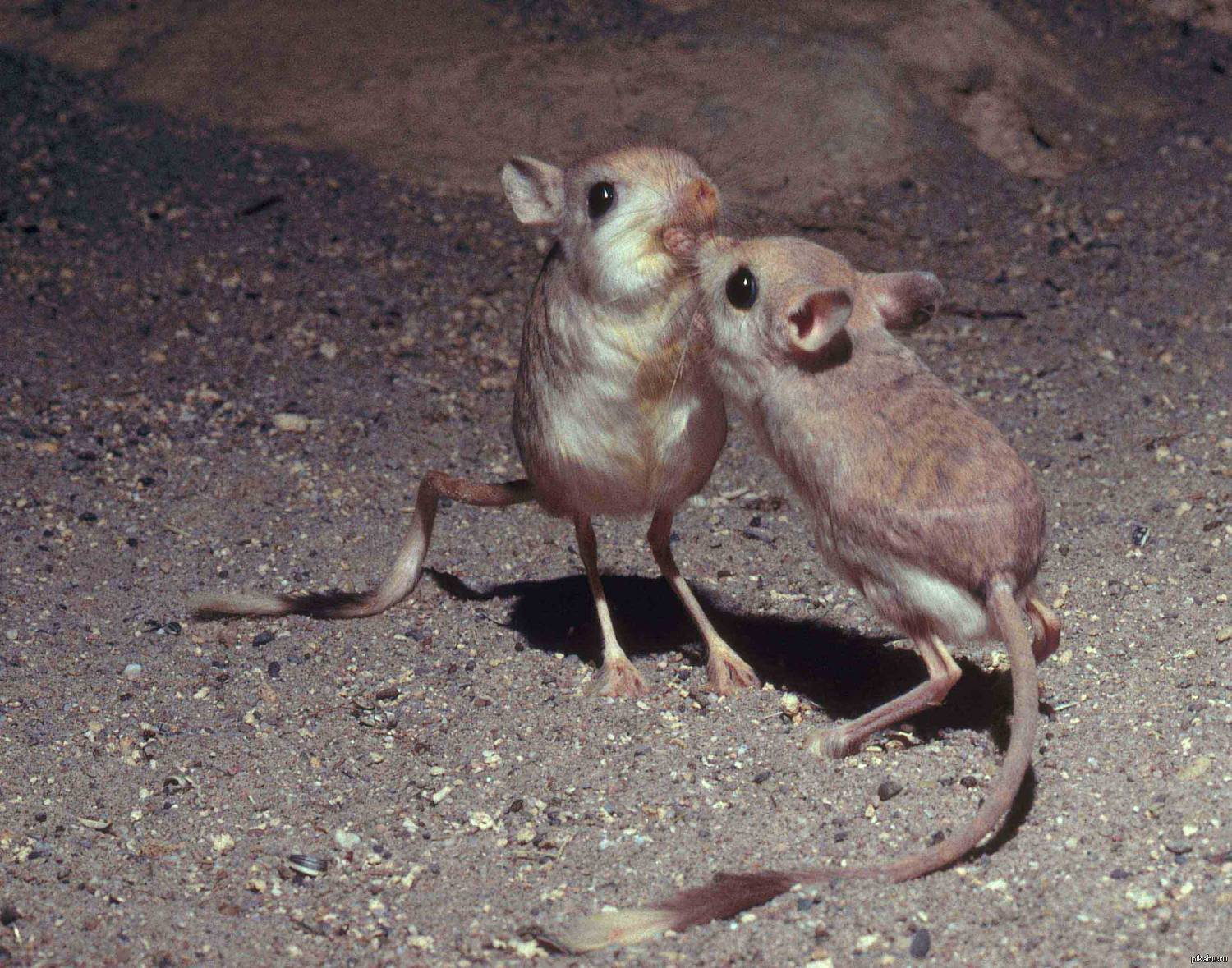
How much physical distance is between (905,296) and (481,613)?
171 centimetres

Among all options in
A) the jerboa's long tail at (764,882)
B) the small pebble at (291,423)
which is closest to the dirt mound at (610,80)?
the small pebble at (291,423)

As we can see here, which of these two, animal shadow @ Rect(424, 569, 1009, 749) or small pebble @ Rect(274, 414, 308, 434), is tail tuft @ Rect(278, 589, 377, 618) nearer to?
animal shadow @ Rect(424, 569, 1009, 749)

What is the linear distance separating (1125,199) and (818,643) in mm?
4307

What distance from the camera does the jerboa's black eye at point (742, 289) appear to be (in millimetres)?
3236

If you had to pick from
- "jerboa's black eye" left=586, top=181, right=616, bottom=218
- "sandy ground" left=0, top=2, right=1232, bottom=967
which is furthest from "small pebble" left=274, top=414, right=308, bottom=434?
"jerboa's black eye" left=586, top=181, right=616, bottom=218

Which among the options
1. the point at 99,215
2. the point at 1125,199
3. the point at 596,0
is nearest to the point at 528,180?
the point at 99,215

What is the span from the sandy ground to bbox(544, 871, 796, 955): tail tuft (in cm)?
5

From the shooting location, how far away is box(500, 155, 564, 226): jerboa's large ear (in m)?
3.76

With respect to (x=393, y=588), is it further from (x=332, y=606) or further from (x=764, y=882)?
(x=764, y=882)

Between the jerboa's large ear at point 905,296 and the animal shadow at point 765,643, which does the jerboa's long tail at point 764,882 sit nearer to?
the animal shadow at point 765,643

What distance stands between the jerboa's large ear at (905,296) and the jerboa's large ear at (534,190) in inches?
36.6

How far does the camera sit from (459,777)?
344 centimetres

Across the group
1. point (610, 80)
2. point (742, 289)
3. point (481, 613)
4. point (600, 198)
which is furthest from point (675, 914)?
point (610, 80)

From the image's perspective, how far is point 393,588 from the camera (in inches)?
166
